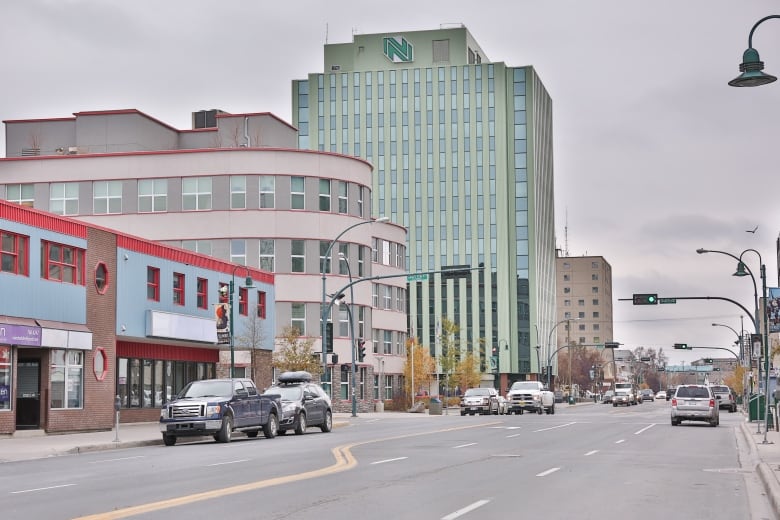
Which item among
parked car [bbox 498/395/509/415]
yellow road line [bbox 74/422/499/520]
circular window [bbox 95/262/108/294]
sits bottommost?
parked car [bbox 498/395/509/415]

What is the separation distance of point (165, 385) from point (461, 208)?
8580 cm

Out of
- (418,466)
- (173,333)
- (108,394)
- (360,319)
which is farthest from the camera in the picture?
(360,319)

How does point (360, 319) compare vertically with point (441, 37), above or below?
below

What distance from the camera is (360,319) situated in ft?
255

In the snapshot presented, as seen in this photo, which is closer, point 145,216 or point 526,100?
point 145,216

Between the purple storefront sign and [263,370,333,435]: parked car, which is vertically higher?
the purple storefront sign

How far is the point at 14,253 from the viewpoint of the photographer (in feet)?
117

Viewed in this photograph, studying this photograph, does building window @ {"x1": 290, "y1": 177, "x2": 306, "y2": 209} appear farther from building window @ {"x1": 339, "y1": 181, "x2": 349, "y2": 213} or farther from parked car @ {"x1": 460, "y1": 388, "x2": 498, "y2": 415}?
parked car @ {"x1": 460, "y1": 388, "x2": 498, "y2": 415}

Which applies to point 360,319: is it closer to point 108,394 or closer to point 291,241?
point 291,241

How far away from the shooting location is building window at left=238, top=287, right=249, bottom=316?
5481 centimetres

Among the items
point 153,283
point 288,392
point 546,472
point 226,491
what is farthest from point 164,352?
point 226,491

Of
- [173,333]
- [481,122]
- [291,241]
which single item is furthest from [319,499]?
[481,122]

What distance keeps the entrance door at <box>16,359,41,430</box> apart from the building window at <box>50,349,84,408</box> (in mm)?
553

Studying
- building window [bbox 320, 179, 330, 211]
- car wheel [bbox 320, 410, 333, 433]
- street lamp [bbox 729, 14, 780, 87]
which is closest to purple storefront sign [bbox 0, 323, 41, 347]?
car wheel [bbox 320, 410, 333, 433]
